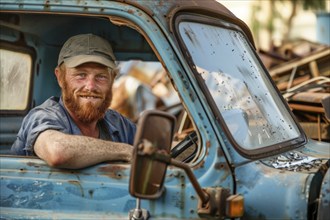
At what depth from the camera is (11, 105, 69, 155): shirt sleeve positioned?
3326 mm

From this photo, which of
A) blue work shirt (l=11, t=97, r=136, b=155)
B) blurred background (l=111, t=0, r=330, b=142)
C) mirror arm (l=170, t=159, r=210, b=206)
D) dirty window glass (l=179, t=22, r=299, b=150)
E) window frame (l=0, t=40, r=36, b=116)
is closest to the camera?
mirror arm (l=170, t=159, r=210, b=206)

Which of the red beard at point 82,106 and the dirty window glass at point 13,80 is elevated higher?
the dirty window glass at point 13,80

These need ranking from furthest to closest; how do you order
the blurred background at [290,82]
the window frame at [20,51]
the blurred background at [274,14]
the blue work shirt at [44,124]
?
the blurred background at [274,14] → the blurred background at [290,82] → the window frame at [20,51] → the blue work shirt at [44,124]

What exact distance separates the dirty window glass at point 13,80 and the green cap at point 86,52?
1.17 m

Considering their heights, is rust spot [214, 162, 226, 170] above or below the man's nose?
below

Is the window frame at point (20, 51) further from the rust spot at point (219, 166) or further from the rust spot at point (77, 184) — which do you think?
the rust spot at point (219, 166)

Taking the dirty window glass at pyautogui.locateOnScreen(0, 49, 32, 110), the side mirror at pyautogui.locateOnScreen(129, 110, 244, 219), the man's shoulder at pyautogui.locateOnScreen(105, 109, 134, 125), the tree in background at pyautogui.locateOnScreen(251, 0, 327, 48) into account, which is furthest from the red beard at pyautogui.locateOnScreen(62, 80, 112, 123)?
the tree in background at pyautogui.locateOnScreen(251, 0, 327, 48)

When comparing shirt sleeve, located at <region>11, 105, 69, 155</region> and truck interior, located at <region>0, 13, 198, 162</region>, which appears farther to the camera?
truck interior, located at <region>0, 13, 198, 162</region>

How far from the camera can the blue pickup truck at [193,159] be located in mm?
2826

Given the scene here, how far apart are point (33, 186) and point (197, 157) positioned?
2.27ft

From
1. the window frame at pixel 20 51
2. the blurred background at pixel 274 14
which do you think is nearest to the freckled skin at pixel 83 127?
the window frame at pixel 20 51

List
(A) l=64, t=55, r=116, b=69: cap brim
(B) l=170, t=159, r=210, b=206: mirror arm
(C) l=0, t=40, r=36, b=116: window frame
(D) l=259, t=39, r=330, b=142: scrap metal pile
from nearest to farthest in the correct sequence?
(B) l=170, t=159, r=210, b=206: mirror arm
(A) l=64, t=55, r=116, b=69: cap brim
(C) l=0, t=40, r=36, b=116: window frame
(D) l=259, t=39, r=330, b=142: scrap metal pile

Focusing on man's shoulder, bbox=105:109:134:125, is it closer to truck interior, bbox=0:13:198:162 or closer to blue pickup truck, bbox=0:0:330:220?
truck interior, bbox=0:13:198:162

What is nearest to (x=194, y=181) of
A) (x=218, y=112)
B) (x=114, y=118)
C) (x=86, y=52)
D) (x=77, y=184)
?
(x=218, y=112)
